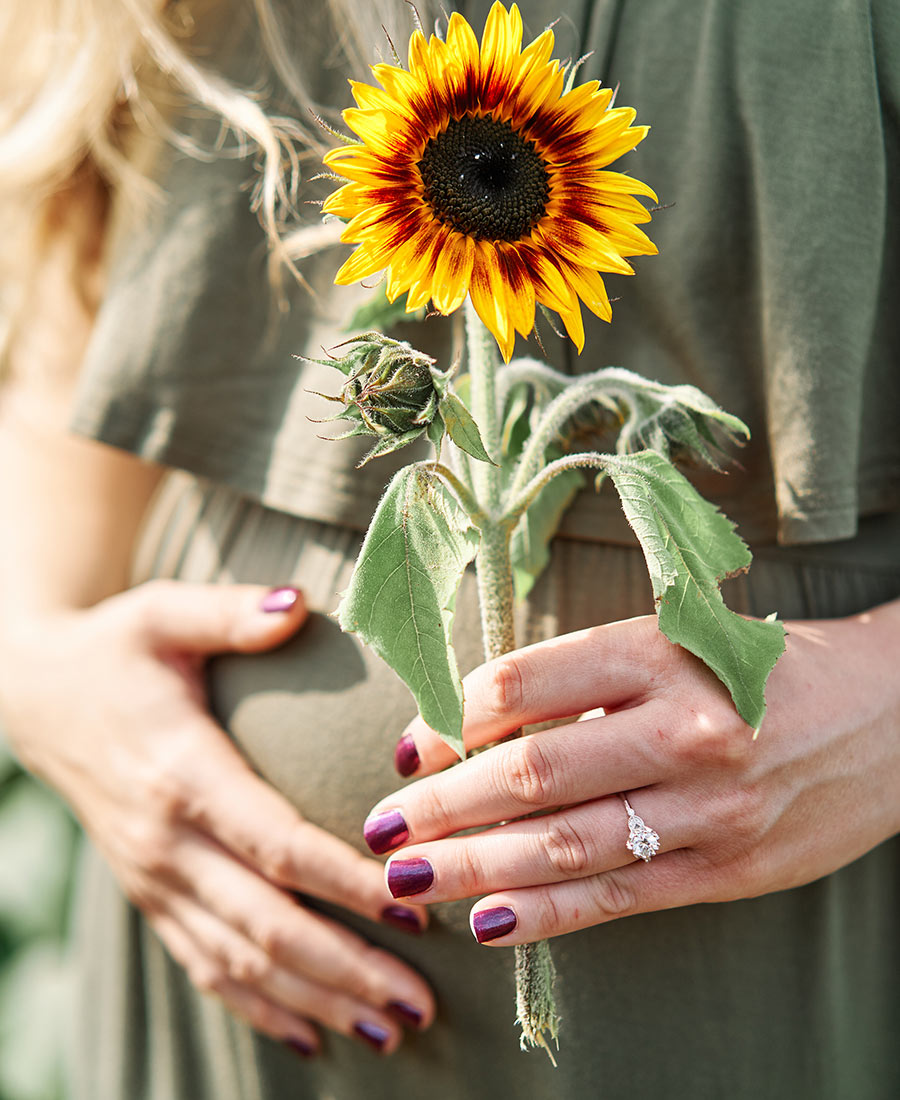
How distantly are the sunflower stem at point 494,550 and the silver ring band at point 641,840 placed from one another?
0.31 feet

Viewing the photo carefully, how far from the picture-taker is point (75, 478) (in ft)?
3.43

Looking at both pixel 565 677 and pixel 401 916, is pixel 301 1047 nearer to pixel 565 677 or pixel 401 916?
pixel 401 916

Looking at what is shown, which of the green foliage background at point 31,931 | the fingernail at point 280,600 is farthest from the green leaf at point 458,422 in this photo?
the green foliage background at point 31,931

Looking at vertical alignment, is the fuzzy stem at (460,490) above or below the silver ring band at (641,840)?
above

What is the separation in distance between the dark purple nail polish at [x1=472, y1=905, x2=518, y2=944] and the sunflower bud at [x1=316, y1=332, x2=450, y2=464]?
306 mm

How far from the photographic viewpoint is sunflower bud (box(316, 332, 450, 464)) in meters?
0.41

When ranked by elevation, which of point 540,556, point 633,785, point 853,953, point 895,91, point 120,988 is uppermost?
point 895,91

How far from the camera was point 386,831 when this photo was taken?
589 millimetres

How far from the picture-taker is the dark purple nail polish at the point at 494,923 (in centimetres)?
53

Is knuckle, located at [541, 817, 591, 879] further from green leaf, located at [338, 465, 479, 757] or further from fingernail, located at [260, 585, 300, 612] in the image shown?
fingernail, located at [260, 585, 300, 612]

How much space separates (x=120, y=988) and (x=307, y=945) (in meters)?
0.38

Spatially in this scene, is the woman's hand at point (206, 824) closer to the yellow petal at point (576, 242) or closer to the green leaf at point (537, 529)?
the green leaf at point (537, 529)

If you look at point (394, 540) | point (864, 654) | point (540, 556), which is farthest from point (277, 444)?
point (864, 654)

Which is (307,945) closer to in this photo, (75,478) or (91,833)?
(91,833)
